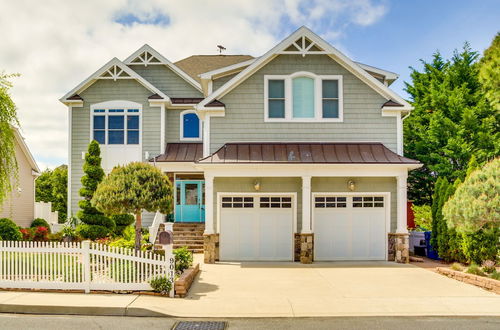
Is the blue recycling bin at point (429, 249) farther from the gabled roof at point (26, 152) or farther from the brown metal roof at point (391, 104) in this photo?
the gabled roof at point (26, 152)

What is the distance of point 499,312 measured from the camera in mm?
8758

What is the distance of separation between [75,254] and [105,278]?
863 mm

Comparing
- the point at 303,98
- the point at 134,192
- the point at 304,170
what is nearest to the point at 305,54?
the point at 303,98

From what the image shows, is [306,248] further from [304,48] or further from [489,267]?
[304,48]

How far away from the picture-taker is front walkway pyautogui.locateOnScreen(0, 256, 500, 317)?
28.3ft

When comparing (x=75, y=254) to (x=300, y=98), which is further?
(x=300, y=98)

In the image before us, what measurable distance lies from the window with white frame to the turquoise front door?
294 cm

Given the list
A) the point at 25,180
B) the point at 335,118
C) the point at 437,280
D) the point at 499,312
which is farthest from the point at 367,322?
the point at 25,180

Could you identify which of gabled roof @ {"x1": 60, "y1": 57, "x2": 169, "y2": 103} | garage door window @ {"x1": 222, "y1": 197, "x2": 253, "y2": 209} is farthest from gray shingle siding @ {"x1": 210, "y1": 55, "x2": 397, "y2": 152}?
gabled roof @ {"x1": 60, "y1": 57, "x2": 169, "y2": 103}

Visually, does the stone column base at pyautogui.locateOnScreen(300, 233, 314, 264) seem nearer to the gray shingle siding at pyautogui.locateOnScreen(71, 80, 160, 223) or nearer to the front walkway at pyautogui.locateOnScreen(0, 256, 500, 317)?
the front walkway at pyautogui.locateOnScreen(0, 256, 500, 317)

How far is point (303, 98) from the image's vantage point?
15922mm

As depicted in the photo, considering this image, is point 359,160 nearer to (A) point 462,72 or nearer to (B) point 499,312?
(B) point 499,312

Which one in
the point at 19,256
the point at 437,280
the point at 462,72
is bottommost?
the point at 437,280

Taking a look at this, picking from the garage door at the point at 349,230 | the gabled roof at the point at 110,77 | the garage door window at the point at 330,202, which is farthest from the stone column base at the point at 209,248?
the gabled roof at the point at 110,77
